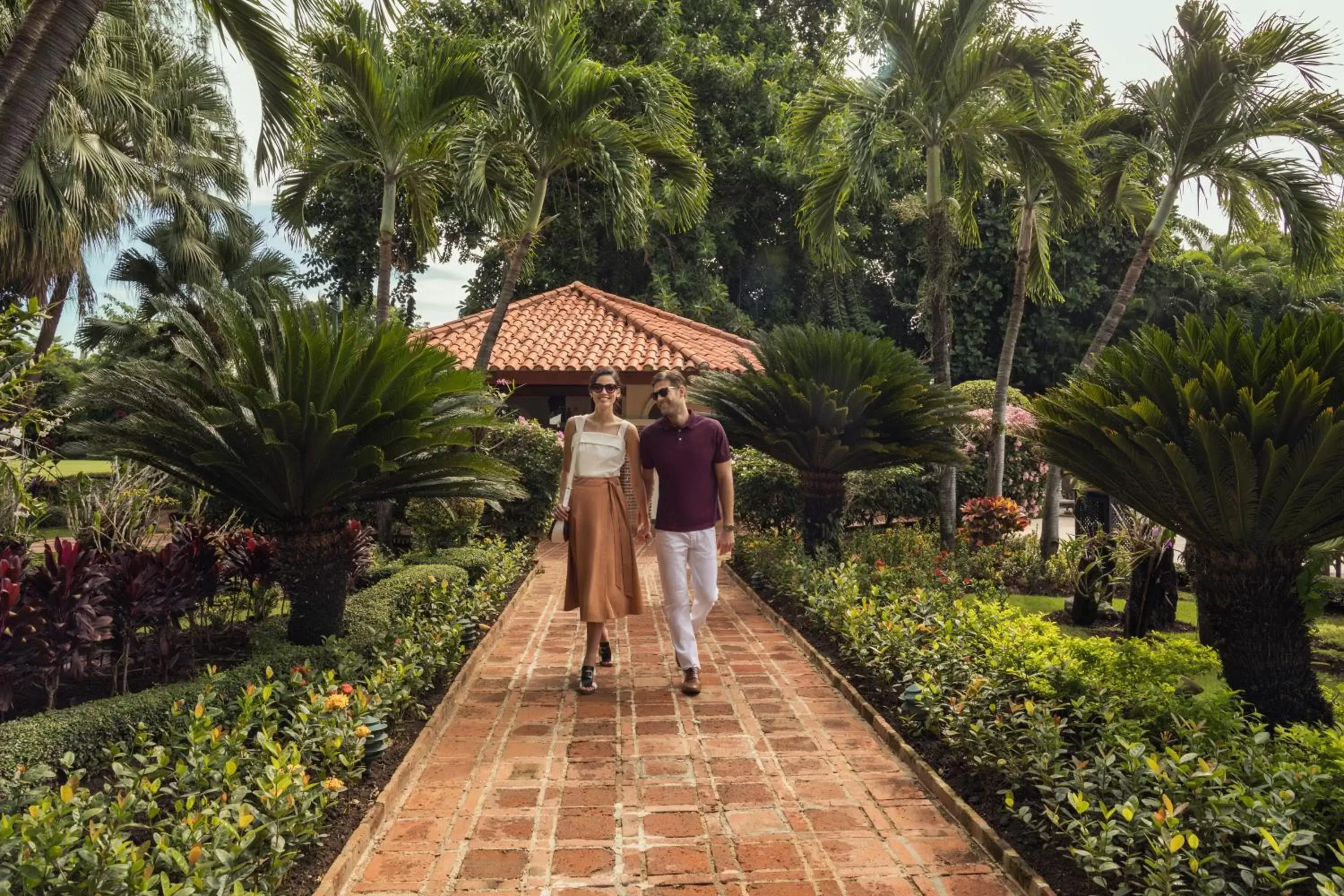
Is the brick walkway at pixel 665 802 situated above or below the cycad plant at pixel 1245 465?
below

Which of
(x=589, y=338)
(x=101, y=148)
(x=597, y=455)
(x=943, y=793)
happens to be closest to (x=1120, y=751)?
(x=943, y=793)

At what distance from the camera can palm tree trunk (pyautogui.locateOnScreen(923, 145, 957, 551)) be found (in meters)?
10.4

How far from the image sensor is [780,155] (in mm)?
21859

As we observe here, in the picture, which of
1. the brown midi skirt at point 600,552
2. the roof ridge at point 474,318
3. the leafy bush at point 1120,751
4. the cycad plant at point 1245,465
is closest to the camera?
the leafy bush at point 1120,751

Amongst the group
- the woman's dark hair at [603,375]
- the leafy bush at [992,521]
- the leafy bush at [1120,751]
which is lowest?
the leafy bush at [1120,751]

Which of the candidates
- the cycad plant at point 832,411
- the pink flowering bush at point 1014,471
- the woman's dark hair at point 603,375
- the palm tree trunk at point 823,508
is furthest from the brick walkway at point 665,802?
the pink flowering bush at point 1014,471

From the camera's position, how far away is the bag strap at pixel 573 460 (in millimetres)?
5504

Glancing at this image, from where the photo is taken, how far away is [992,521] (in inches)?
429

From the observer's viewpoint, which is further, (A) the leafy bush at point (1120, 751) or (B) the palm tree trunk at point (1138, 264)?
(B) the palm tree trunk at point (1138, 264)

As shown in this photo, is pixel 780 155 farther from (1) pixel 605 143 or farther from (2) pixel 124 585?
(2) pixel 124 585

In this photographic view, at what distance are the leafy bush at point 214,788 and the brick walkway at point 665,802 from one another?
0.35 metres

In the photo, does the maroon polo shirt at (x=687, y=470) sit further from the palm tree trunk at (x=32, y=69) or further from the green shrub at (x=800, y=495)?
the green shrub at (x=800, y=495)

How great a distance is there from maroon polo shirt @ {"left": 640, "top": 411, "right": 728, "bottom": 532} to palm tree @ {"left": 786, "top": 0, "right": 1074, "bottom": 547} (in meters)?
5.39

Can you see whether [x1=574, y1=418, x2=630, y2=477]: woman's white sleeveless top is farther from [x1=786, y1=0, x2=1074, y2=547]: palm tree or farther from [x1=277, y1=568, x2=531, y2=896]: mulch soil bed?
[x1=786, y1=0, x2=1074, y2=547]: palm tree
